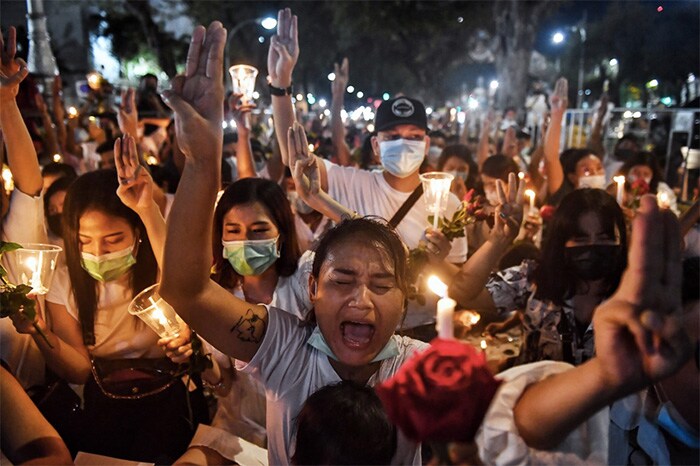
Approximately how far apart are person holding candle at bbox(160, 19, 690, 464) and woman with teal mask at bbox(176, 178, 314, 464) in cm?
81

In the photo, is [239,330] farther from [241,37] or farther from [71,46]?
[241,37]

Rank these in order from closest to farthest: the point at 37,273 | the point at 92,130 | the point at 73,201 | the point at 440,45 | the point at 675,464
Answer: the point at 675,464 → the point at 37,273 → the point at 73,201 → the point at 92,130 → the point at 440,45

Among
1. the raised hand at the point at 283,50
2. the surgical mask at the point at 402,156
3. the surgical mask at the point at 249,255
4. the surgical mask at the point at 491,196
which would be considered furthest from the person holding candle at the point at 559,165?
the surgical mask at the point at 249,255

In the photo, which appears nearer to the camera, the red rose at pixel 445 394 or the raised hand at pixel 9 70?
the red rose at pixel 445 394

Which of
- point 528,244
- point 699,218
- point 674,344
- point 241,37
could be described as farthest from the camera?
point 241,37

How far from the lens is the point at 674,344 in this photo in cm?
131

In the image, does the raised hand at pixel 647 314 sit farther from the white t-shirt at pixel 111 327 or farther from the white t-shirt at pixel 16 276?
the white t-shirt at pixel 16 276

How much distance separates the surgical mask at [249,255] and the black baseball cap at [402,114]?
198 cm

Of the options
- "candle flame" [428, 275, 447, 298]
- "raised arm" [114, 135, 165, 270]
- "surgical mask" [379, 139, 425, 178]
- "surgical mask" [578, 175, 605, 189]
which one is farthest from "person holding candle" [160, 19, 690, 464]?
"surgical mask" [578, 175, 605, 189]

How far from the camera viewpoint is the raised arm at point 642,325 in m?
1.31

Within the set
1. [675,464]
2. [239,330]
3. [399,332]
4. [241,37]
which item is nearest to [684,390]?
[675,464]

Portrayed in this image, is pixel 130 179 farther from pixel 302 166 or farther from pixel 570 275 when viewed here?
pixel 570 275

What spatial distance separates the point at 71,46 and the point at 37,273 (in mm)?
29006

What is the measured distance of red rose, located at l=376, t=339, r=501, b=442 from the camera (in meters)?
1.29
